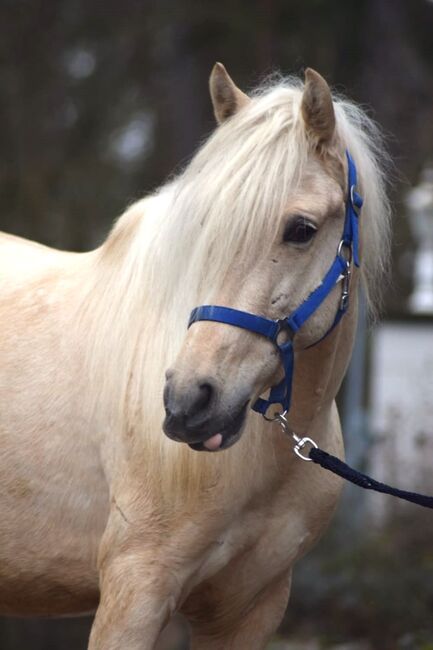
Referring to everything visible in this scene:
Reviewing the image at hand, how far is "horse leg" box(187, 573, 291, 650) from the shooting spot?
349 cm

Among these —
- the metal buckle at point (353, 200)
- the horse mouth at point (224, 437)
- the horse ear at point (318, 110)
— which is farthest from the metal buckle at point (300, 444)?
the horse ear at point (318, 110)

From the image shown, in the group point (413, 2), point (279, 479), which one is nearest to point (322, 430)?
point (279, 479)

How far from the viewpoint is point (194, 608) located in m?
3.40

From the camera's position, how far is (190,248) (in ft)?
9.68

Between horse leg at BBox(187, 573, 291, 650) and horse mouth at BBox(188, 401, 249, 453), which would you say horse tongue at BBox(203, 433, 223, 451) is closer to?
horse mouth at BBox(188, 401, 249, 453)

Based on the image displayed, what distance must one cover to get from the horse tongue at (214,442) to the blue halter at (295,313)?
25 centimetres

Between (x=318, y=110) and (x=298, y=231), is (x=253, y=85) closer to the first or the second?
(x=318, y=110)

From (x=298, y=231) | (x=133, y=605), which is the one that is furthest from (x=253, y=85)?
(x=133, y=605)

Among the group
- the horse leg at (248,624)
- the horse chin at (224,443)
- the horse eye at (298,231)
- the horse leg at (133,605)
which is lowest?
the horse leg at (248,624)

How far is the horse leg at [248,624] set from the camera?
3486mm

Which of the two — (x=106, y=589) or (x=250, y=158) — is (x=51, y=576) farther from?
(x=250, y=158)

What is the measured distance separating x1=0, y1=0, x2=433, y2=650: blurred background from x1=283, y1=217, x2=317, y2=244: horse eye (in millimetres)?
846

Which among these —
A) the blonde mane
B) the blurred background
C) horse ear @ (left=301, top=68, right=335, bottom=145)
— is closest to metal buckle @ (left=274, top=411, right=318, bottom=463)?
the blonde mane

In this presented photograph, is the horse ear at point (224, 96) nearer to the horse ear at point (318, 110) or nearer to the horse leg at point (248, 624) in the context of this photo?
the horse ear at point (318, 110)
